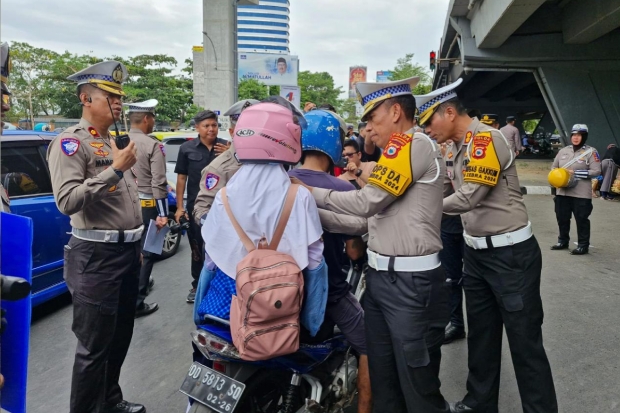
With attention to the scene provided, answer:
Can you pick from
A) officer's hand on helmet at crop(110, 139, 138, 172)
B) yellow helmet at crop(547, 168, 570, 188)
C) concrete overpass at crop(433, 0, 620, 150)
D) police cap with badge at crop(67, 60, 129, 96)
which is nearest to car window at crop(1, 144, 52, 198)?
police cap with badge at crop(67, 60, 129, 96)

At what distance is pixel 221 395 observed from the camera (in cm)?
207

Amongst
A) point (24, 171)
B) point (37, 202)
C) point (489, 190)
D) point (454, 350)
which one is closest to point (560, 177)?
point (454, 350)

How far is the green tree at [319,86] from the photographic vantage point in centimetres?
5681

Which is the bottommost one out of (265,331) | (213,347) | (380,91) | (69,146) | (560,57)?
(213,347)

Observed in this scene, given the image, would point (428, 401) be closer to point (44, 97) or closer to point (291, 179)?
point (291, 179)

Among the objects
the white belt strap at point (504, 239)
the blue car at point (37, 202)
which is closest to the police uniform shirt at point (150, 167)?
the blue car at point (37, 202)

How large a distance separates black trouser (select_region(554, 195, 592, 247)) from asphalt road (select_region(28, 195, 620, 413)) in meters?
0.78

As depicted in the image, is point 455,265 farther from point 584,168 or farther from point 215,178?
point 584,168

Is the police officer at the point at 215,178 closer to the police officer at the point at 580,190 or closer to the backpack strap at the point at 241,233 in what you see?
the backpack strap at the point at 241,233

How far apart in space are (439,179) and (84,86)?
2130 millimetres

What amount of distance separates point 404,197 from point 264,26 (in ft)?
307

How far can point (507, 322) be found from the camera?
2.80 meters

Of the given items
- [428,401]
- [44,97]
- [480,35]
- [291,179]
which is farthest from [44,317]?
[44,97]

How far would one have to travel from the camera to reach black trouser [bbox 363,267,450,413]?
2.27m
